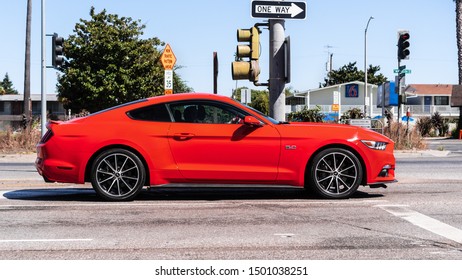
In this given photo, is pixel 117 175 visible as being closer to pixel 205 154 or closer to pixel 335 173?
pixel 205 154

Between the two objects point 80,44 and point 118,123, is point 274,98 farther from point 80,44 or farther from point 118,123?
point 80,44

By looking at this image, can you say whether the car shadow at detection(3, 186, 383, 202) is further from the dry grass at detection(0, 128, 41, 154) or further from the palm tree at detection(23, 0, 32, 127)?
the palm tree at detection(23, 0, 32, 127)

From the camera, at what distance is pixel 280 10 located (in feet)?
41.6

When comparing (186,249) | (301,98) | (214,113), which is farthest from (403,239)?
(301,98)

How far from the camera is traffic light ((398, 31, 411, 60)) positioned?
21.1 meters

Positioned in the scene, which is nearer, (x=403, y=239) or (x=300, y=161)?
(x=403, y=239)

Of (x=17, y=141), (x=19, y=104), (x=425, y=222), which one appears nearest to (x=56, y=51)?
(x=17, y=141)

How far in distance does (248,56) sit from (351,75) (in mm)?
91047


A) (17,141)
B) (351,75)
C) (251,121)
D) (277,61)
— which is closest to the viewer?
(251,121)

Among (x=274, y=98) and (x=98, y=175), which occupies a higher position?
(x=274, y=98)

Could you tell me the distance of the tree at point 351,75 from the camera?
101 meters

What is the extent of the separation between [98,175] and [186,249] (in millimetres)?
3404

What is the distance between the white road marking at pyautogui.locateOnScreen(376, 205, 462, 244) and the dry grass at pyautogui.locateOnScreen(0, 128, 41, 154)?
16.6 m
